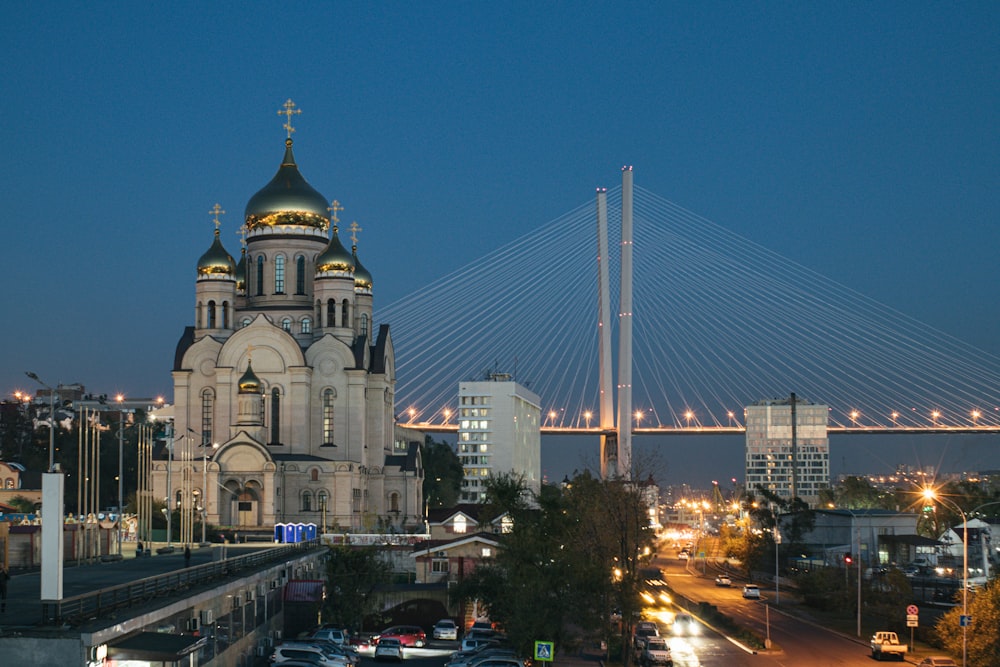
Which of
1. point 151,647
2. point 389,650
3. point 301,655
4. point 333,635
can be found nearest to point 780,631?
point 389,650

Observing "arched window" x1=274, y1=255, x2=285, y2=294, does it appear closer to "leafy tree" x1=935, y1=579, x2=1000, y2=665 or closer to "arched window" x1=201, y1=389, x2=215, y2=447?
"arched window" x1=201, y1=389, x2=215, y2=447

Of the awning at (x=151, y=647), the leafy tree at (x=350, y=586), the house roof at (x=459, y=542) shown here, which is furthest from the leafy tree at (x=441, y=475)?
the awning at (x=151, y=647)

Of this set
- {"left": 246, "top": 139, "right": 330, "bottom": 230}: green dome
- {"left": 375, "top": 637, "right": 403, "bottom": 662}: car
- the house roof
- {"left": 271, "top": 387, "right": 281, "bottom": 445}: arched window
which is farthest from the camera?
{"left": 246, "top": 139, "right": 330, "bottom": 230}: green dome

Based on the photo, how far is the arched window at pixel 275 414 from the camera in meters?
80.9

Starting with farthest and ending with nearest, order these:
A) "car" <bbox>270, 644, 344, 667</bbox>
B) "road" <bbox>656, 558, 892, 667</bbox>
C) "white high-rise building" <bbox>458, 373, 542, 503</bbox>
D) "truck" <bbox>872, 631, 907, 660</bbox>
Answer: "white high-rise building" <bbox>458, 373, 542, 503</bbox> → "truck" <bbox>872, 631, 907, 660</bbox> → "road" <bbox>656, 558, 892, 667</bbox> → "car" <bbox>270, 644, 344, 667</bbox>

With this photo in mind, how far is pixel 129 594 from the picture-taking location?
26.8 m

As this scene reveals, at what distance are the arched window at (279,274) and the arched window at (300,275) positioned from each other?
82 cm

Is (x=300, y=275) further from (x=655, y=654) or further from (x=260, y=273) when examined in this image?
(x=655, y=654)

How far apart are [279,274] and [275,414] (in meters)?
9.66

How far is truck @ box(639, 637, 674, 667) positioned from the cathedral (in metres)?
36.2

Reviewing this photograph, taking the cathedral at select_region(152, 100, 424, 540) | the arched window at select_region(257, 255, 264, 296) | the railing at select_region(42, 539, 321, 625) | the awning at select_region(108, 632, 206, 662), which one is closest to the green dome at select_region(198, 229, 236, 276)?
the cathedral at select_region(152, 100, 424, 540)

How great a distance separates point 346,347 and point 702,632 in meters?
37.8

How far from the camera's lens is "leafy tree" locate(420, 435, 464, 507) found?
110938 millimetres

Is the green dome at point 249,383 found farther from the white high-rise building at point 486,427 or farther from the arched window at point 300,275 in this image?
the white high-rise building at point 486,427
